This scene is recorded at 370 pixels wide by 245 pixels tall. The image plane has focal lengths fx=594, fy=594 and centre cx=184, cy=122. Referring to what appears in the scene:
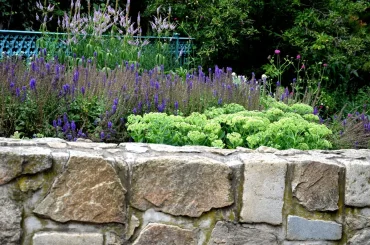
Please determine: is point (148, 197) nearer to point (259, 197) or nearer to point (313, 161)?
point (259, 197)

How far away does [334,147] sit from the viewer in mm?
4535

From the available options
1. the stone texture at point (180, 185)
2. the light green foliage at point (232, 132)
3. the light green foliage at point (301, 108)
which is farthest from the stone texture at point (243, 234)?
the light green foliage at point (301, 108)

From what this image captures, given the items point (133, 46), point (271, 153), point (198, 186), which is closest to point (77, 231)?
point (198, 186)

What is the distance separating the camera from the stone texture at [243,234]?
313 cm

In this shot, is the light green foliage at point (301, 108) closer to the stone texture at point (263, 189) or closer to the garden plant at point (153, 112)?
the garden plant at point (153, 112)

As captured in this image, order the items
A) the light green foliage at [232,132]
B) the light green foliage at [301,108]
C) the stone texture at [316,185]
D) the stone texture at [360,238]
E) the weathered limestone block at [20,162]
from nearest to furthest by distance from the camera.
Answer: the weathered limestone block at [20,162] < the stone texture at [316,185] < the stone texture at [360,238] < the light green foliage at [232,132] < the light green foliage at [301,108]

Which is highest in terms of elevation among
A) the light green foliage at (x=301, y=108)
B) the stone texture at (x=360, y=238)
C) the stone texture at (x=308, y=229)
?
the light green foliage at (x=301, y=108)

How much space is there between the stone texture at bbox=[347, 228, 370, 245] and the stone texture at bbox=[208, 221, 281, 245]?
16.4 inches

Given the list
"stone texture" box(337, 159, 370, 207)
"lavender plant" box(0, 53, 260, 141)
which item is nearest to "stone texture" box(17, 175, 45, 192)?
"lavender plant" box(0, 53, 260, 141)

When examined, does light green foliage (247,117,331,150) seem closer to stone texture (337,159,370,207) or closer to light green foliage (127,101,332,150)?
light green foliage (127,101,332,150)

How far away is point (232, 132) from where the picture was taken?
154 inches

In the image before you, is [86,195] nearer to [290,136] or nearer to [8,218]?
[8,218]

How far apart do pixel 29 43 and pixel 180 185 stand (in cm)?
522

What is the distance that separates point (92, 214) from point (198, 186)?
56 centimetres
